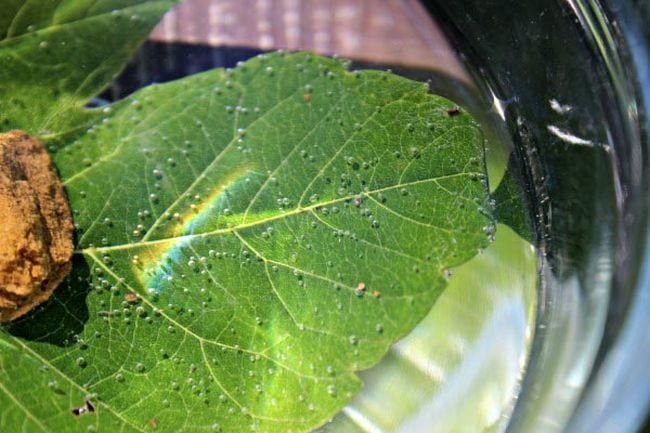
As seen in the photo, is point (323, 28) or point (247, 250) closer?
point (247, 250)

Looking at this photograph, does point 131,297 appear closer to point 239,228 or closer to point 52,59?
point 239,228

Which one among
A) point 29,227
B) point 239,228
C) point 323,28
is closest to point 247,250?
point 239,228

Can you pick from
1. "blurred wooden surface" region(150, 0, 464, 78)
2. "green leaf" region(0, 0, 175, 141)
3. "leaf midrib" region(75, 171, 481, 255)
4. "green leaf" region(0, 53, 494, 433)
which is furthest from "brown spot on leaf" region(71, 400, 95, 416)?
"blurred wooden surface" region(150, 0, 464, 78)

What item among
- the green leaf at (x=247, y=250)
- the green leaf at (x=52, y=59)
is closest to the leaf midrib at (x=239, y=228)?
the green leaf at (x=247, y=250)

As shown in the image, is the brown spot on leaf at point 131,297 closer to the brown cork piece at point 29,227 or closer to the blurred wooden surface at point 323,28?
the brown cork piece at point 29,227

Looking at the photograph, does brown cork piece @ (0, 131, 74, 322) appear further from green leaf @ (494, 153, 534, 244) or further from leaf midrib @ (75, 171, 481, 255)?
green leaf @ (494, 153, 534, 244)
